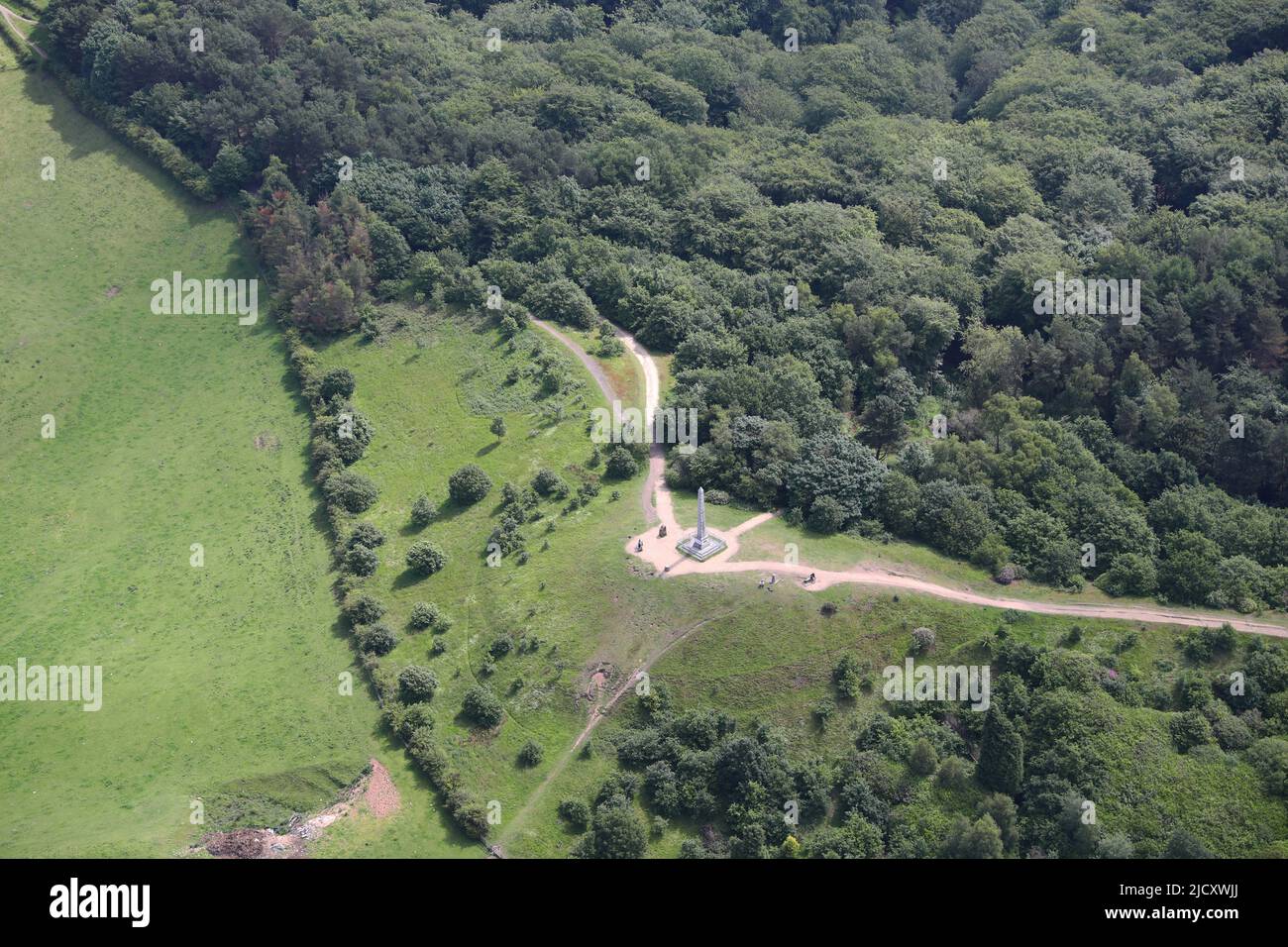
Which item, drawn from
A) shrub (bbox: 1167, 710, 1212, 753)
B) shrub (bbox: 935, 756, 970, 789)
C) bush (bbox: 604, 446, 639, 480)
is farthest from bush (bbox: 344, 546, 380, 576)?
shrub (bbox: 1167, 710, 1212, 753)

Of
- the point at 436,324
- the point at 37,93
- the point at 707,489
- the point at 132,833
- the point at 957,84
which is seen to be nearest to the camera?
the point at 132,833

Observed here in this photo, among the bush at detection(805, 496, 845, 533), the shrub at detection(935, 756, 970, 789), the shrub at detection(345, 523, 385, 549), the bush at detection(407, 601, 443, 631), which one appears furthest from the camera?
the shrub at detection(345, 523, 385, 549)

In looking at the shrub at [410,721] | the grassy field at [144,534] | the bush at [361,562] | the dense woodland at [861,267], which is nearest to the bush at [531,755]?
the dense woodland at [861,267]

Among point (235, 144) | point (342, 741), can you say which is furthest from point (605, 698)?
point (235, 144)

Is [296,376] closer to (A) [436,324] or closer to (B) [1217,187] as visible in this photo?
(A) [436,324]

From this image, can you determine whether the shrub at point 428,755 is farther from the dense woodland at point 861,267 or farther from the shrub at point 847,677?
the shrub at point 847,677

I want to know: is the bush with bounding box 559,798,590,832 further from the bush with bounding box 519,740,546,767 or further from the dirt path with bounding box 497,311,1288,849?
the dirt path with bounding box 497,311,1288,849
